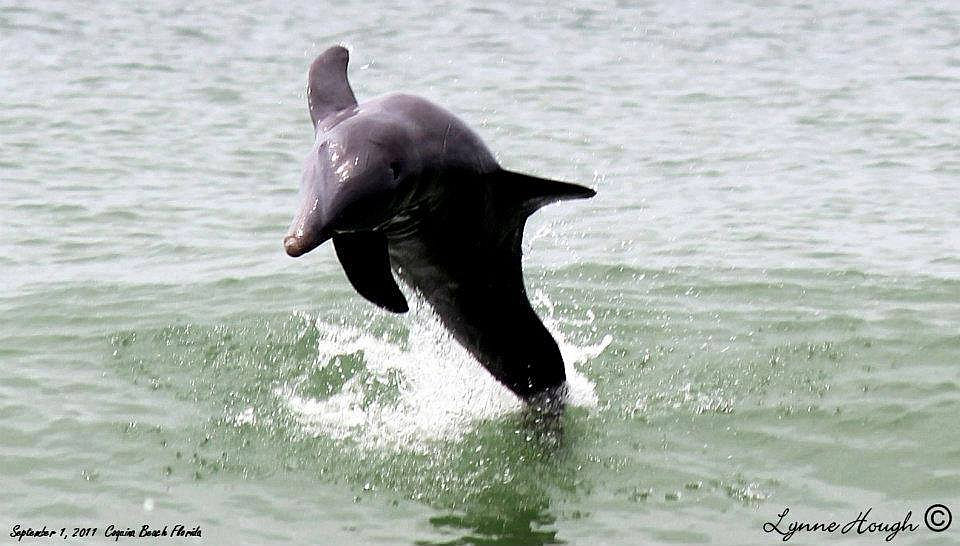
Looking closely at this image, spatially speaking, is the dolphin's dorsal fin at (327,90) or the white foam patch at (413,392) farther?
the white foam patch at (413,392)

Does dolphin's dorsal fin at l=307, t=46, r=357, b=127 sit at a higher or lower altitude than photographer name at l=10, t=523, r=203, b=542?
higher

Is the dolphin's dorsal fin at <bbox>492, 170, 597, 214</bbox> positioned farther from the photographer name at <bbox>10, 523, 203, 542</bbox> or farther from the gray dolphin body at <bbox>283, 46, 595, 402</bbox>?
the photographer name at <bbox>10, 523, 203, 542</bbox>

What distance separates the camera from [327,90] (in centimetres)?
707

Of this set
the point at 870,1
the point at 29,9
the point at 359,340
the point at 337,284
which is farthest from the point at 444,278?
the point at 870,1

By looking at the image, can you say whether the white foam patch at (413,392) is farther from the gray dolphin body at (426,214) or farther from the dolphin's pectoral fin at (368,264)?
the dolphin's pectoral fin at (368,264)

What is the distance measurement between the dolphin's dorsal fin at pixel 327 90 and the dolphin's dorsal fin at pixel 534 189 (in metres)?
0.81

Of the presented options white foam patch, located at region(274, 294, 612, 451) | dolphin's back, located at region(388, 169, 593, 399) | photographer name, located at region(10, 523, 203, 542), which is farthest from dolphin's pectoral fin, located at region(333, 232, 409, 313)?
photographer name, located at region(10, 523, 203, 542)

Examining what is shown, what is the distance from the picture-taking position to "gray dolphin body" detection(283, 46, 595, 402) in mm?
6223

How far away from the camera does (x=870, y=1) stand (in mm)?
27359

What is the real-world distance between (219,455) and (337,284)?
3431mm

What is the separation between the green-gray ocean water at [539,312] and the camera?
7.63 metres

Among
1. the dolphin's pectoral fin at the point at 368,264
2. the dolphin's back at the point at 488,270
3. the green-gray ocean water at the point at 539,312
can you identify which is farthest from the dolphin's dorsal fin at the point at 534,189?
the green-gray ocean water at the point at 539,312

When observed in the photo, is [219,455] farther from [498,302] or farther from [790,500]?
[790,500]

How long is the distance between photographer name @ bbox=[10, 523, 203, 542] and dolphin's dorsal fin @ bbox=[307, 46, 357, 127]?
2.11 metres
